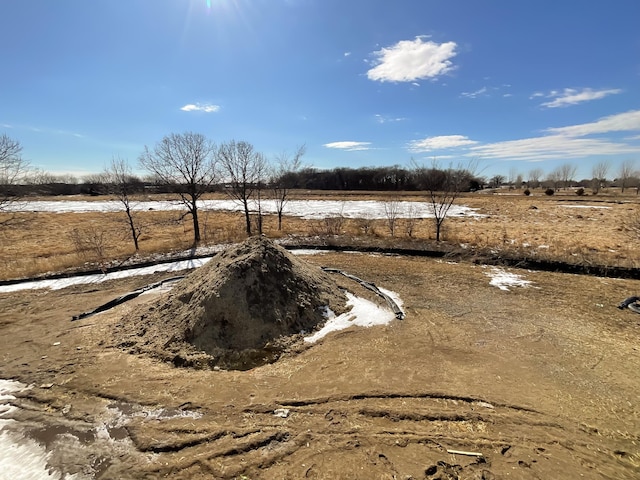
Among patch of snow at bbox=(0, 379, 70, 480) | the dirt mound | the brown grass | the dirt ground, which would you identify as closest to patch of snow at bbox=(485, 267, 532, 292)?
the brown grass

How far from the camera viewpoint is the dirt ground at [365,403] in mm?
4324

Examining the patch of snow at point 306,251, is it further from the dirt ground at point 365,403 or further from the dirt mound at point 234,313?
the dirt ground at point 365,403

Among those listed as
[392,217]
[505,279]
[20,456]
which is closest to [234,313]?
[20,456]

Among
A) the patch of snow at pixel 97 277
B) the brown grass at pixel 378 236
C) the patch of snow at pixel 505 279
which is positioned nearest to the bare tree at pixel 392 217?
the brown grass at pixel 378 236

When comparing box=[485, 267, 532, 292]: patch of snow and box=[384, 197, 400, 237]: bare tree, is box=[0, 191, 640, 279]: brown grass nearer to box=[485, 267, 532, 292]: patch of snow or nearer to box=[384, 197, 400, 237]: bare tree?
box=[384, 197, 400, 237]: bare tree

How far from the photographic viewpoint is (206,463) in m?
4.32

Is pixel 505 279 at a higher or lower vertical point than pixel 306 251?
lower

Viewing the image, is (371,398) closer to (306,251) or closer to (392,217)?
(306,251)

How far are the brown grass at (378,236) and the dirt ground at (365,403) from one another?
7.28m

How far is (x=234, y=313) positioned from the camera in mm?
7895

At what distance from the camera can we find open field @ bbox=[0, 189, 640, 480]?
4.34 metres

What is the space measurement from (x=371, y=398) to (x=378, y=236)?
50.5 ft

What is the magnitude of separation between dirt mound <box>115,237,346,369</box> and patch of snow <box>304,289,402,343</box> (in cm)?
28

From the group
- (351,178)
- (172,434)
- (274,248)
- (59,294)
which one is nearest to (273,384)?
(172,434)
